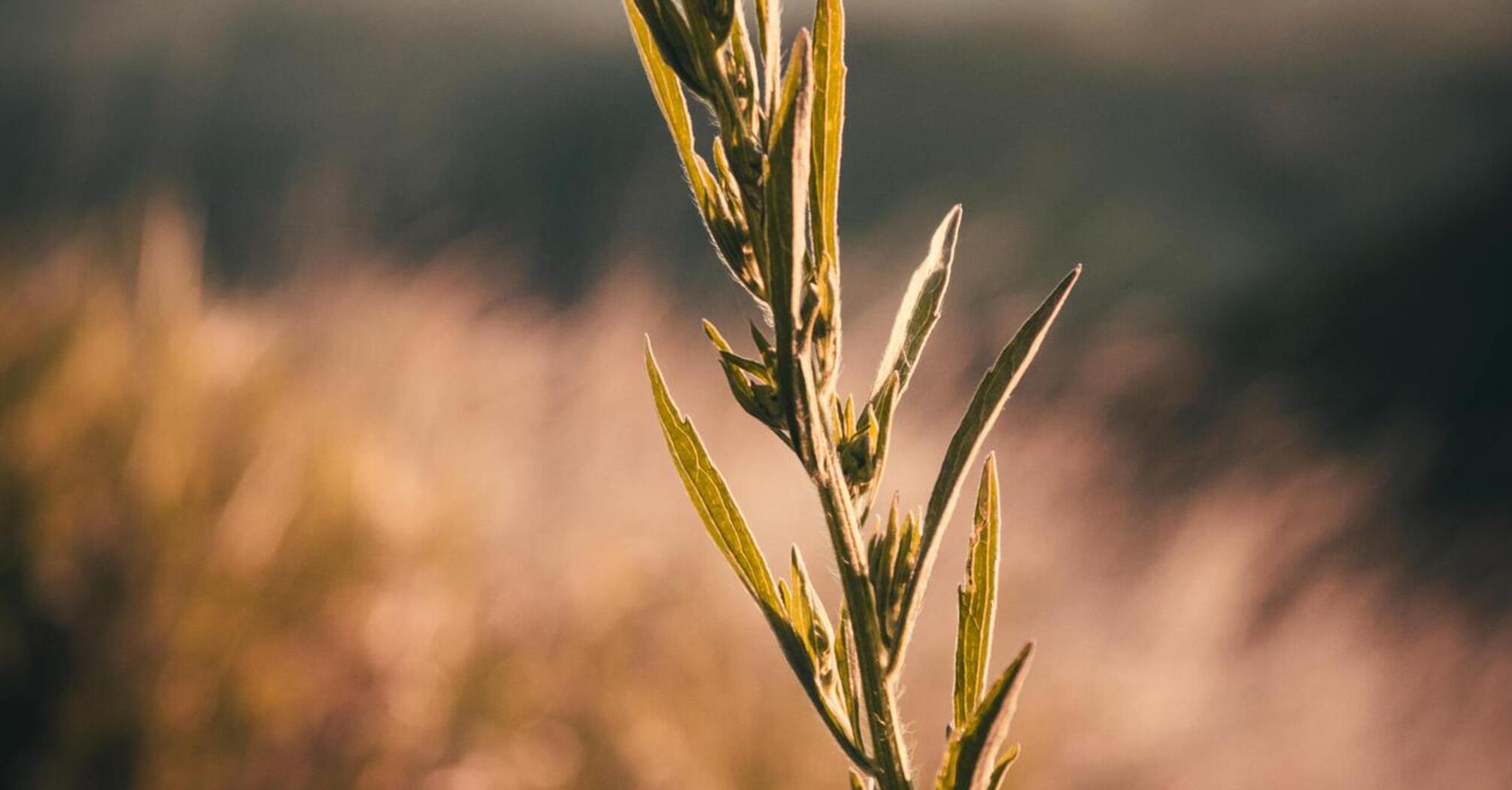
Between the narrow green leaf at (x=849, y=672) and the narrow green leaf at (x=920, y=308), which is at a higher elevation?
the narrow green leaf at (x=920, y=308)

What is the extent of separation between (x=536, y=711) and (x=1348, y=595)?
7.24 ft

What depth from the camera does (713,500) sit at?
0.25 metres

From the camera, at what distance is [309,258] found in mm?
2291

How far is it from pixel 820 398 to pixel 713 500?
0.16ft

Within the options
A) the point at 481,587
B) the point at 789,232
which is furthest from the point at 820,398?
the point at 481,587

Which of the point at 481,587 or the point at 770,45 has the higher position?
the point at 481,587

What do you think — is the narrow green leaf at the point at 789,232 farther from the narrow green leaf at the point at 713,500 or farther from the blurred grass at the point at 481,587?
the blurred grass at the point at 481,587

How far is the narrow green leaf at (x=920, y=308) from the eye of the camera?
9.6 inches

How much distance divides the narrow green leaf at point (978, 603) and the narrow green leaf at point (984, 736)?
1 cm

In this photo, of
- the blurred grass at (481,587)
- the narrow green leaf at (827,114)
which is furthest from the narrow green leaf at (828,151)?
the blurred grass at (481,587)

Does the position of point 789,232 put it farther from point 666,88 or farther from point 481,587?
point 481,587

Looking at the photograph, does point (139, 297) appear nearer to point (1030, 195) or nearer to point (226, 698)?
point (226, 698)

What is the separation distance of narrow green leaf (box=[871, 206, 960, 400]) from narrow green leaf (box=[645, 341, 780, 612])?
0.04m

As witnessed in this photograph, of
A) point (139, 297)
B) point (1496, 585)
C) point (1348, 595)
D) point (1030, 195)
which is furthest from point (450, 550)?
point (1030, 195)
